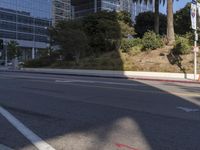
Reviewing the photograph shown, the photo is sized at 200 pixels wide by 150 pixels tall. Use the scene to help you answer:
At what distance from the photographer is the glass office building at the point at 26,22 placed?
135 metres

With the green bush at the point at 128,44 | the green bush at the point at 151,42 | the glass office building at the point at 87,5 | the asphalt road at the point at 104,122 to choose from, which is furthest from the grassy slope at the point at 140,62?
the glass office building at the point at 87,5

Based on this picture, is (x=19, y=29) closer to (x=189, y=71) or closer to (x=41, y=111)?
(x=189, y=71)

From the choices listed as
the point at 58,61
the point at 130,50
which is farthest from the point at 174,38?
the point at 58,61

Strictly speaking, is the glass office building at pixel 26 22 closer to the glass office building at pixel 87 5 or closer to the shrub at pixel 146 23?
the glass office building at pixel 87 5

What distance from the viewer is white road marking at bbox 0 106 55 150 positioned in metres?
7.72

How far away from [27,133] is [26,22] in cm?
13802

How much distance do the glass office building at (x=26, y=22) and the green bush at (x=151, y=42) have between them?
93218 mm

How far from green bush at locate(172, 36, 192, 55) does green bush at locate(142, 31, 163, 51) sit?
9.78 ft

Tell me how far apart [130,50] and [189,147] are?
3741 centimetres

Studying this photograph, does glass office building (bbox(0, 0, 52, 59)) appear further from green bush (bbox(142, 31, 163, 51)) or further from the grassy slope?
green bush (bbox(142, 31, 163, 51))

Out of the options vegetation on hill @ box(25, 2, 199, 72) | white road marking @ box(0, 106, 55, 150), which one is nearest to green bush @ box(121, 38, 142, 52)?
vegetation on hill @ box(25, 2, 199, 72)

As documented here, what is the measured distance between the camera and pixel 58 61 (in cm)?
5216

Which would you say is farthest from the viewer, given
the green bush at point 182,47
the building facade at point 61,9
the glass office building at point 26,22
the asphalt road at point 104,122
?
the building facade at point 61,9

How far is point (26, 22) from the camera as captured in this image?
471 ft
